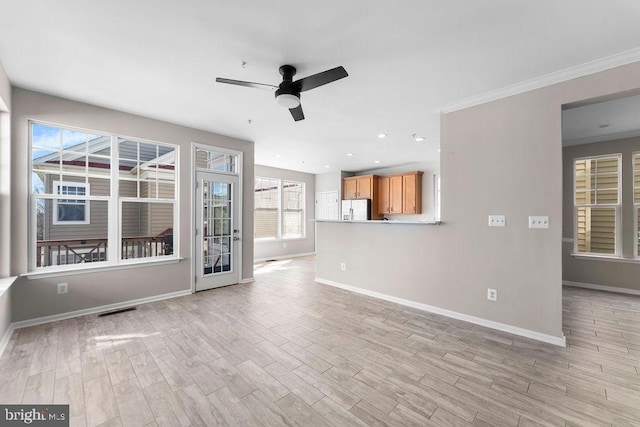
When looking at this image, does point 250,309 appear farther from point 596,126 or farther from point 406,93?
point 596,126

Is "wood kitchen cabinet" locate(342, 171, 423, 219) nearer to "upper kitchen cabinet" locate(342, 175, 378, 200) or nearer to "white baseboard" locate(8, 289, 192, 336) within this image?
"upper kitchen cabinet" locate(342, 175, 378, 200)

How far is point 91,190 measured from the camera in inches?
168

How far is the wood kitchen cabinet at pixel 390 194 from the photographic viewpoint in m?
7.24

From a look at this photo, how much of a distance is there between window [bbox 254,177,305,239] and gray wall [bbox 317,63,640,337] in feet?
15.5

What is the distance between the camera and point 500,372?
2131 mm

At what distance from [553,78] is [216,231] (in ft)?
16.1

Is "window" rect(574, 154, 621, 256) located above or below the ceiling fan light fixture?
below

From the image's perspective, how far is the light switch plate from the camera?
2689 millimetres

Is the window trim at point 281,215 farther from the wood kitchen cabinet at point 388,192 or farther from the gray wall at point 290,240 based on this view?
the wood kitchen cabinet at point 388,192

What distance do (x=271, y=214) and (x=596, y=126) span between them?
7.03 meters

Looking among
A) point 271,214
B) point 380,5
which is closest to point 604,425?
point 380,5

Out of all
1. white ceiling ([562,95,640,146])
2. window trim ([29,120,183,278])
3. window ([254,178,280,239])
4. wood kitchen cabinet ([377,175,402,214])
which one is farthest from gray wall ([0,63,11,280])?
wood kitchen cabinet ([377,175,402,214])

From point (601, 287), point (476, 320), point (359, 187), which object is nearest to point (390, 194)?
point (359, 187)

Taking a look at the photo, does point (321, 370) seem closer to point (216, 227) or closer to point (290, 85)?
point (290, 85)
